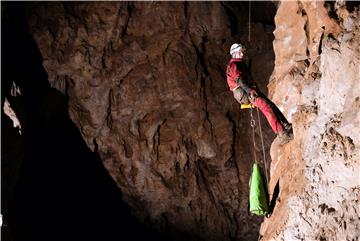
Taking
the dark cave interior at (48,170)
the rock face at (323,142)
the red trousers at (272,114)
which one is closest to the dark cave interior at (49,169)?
the dark cave interior at (48,170)

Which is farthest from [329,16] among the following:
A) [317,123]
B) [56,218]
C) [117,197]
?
[56,218]

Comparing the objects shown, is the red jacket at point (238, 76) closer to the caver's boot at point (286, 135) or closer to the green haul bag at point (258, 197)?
the caver's boot at point (286, 135)

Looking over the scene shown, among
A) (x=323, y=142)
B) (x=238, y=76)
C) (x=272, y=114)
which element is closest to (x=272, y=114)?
(x=272, y=114)

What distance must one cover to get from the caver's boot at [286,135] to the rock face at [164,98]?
14.8 feet

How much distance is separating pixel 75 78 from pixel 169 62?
1994 millimetres

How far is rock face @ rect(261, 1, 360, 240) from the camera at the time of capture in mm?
3078

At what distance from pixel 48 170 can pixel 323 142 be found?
6763mm

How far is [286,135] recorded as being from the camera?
4.24 m

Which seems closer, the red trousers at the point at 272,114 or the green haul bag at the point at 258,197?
the green haul bag at the point at 258,197

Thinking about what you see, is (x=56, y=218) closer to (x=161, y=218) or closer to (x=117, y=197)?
(x=117, y=197)

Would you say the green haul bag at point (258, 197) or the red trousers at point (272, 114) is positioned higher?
the red trousers at point (272, 114)

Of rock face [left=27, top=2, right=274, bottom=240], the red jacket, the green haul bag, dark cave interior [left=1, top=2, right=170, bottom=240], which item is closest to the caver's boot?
the green haul bag

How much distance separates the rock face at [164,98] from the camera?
27.6 ft

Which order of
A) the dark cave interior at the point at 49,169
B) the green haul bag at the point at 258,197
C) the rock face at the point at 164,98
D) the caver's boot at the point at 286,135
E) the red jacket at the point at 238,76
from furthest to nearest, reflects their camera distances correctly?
1. the rock face at the point at 164,98
2. the dark cave interior at the point at 49,169
3. the red jacket at the point at 238,76
4. the caver's boot at the point at 286,135
5. the green haul bag at the point at 258,197
